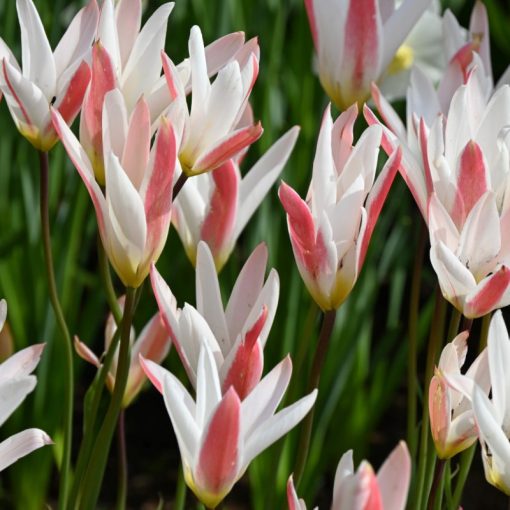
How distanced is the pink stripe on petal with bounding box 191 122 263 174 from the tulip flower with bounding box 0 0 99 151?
11cm

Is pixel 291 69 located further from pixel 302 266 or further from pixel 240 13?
pixel 302 266

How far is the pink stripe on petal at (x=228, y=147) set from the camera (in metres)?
0.77

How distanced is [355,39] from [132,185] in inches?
13.0

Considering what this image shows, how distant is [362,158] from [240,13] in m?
1.11

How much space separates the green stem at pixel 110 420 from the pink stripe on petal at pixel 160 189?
0.04 metres

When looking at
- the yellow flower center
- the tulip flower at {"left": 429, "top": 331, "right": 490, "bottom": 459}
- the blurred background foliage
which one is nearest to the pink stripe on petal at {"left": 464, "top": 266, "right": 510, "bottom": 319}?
the tulip flower at {"left": 429, "top": 331, "right": 490, "bottom": 459}

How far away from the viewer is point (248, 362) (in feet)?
2.29

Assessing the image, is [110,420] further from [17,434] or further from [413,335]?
[413,335]

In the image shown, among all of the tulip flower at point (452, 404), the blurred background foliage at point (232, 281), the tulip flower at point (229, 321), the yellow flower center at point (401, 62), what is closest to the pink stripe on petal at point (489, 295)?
the tulip flower at point (452, 404)

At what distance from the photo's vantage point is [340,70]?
3.26 ft

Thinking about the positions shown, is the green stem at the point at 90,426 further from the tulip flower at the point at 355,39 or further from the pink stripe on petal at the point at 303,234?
the tulip flower at the point at 355,39

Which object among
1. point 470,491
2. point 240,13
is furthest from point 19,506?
point 240,13

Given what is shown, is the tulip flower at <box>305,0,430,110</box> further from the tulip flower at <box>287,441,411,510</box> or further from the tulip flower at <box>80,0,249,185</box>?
the tulip flower at <box>287,441,411,510</box>

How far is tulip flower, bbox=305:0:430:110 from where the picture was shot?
97 centimetres
